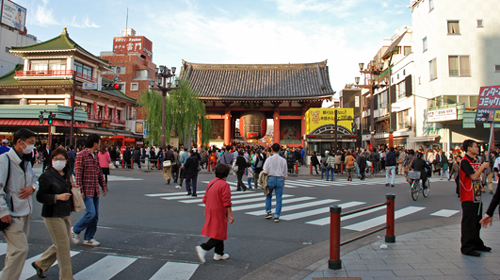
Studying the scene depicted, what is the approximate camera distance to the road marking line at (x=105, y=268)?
13.4 ft

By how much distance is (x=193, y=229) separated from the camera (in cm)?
662

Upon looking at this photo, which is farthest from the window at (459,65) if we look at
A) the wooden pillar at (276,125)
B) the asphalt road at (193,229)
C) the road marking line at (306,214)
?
the road marking line at (306,214)

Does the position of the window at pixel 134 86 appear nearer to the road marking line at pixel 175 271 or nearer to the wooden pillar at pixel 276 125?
the wooden pillar at pixel 276 125

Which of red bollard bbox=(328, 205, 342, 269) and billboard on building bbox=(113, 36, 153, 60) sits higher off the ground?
billboard on building bbox=(113, 36, 153, 60)

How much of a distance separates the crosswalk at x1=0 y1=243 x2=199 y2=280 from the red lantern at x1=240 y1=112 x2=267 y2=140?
1175 inches

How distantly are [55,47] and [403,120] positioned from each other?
123 feet

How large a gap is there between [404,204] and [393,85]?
29.6 metres

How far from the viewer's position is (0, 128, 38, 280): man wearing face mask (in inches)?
132

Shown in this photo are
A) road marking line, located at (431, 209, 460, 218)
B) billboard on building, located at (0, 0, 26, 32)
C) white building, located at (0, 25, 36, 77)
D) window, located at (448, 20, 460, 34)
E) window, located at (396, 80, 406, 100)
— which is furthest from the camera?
billboard on building, located at (0, 0, 26, 32)

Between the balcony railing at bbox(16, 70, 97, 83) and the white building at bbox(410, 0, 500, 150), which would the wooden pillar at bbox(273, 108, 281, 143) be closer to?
the white building at bbox(410, 0, 500, 150)

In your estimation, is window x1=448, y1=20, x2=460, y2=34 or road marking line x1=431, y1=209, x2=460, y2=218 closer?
road marking line x1=431, y1=209, x2=460, y2=218

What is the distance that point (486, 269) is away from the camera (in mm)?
4223

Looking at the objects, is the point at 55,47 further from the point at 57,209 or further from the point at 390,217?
the point at 390,217

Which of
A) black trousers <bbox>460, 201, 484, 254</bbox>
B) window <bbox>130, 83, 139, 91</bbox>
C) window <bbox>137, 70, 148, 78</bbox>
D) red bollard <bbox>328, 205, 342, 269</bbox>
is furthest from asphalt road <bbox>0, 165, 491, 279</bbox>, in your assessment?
window <bbox>137, 70, 148, 78</bbox>
